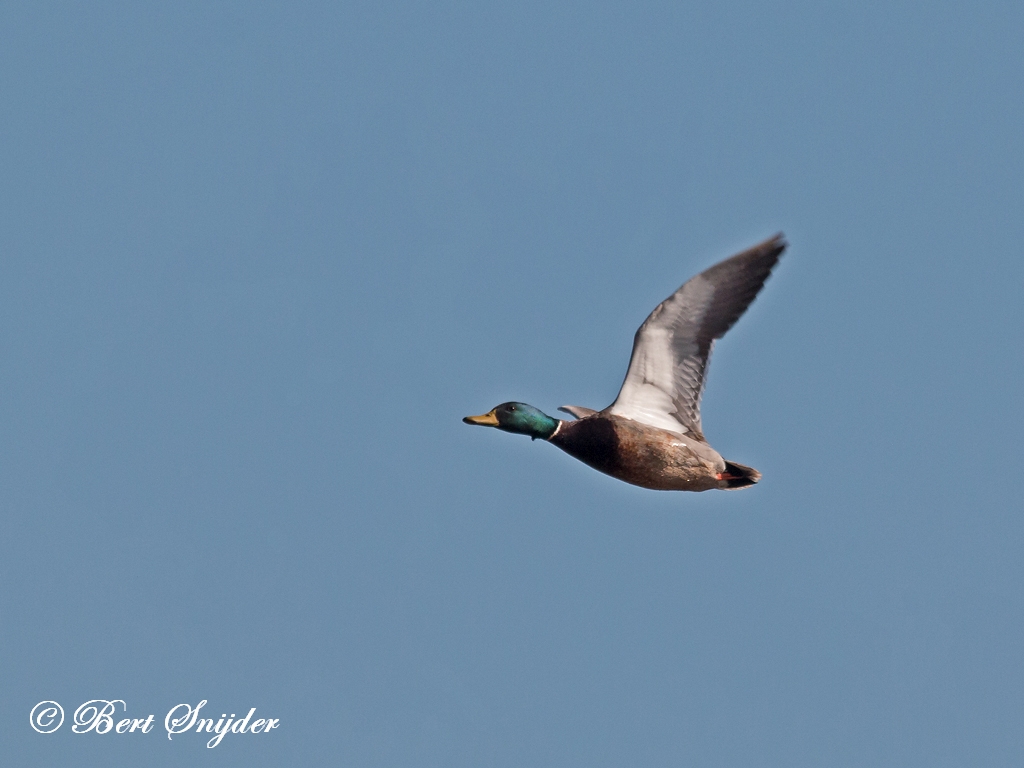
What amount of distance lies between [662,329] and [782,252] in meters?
1.65

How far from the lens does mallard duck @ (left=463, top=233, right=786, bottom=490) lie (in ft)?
67.2

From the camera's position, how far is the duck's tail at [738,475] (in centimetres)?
2072

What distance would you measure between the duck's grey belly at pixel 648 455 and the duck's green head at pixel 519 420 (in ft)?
1.62

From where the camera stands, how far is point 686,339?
68.2ft

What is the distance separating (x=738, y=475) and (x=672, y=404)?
1143 mm

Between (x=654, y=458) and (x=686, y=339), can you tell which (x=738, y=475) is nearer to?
(x=654, y=458)

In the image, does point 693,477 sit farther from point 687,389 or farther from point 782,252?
point 782,252

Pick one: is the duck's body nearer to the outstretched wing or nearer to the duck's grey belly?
the duck's grey belly

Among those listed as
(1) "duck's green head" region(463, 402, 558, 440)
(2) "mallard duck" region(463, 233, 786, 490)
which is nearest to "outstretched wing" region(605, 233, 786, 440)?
(2) "mallard duck" region(463, 233, 786, 490)

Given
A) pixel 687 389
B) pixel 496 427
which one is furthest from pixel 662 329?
pixel 496 427

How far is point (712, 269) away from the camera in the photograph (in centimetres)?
2042

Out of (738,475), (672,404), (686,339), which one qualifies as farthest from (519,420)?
(738,475)

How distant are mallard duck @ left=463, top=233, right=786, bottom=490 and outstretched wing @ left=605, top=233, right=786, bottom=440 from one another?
0.04 ft

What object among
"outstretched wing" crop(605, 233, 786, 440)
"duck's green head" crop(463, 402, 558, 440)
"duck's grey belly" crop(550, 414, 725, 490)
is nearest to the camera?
"outstretched wing" crop(605, 233, 786, 440)
